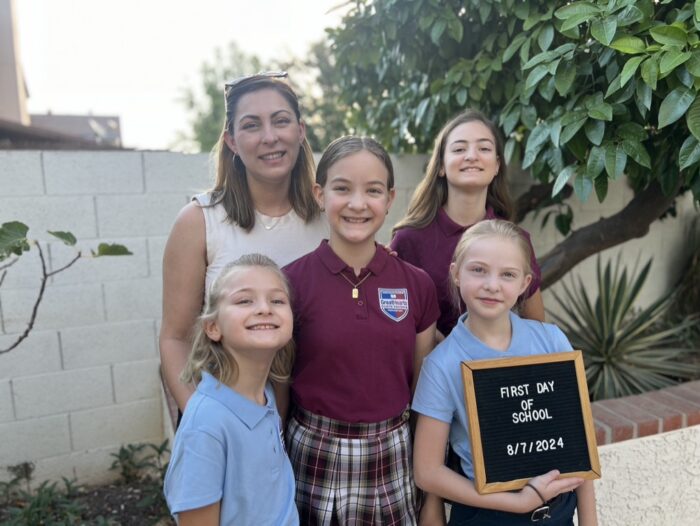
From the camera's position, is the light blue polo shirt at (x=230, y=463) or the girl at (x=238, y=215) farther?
the girl at (x=238, y=215)

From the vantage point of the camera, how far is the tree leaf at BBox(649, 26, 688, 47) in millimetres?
1548

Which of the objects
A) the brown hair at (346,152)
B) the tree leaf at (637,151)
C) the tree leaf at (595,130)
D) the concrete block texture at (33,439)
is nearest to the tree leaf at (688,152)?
the tree leaf at (637,151)

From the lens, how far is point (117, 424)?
2.95 meters

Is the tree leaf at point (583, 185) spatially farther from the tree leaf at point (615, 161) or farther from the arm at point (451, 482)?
→ the arm at point (451, 482)

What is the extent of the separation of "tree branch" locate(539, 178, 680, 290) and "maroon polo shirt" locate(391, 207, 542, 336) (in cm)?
122

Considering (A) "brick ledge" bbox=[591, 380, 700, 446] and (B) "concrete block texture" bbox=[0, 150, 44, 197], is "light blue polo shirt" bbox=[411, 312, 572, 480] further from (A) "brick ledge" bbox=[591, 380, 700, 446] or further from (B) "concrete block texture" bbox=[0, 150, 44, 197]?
(B) "concrete block texture" bbox=[0, 150, 44, 197]

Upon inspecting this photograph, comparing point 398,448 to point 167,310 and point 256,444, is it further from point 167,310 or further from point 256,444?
point 167,310

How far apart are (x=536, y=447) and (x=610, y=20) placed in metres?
1.36

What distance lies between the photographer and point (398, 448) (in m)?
1.54

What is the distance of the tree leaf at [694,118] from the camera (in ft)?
5.16

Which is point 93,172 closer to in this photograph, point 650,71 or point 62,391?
point 62,391

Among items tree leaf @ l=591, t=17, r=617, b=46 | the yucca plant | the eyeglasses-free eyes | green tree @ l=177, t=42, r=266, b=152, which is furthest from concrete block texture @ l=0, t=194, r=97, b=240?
green tree @ l=177, t=42, r=266, b=152

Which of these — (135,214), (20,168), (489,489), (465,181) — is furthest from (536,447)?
(20,168)

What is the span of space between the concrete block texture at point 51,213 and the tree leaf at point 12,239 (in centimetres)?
80
